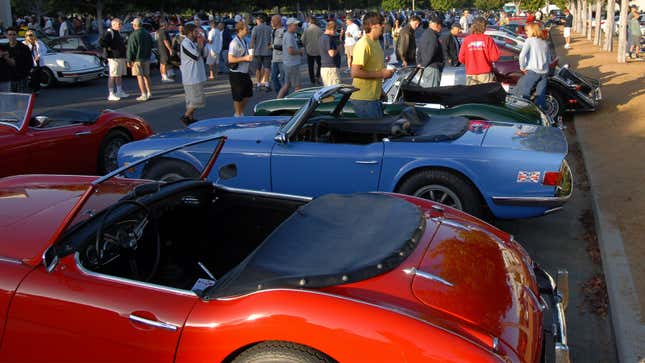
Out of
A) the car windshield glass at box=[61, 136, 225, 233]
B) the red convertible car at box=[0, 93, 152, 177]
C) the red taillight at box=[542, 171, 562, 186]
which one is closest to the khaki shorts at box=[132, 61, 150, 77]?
the red convertible car at box=[0, 93, 152, 177]

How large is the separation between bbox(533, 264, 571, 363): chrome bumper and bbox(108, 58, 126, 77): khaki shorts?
39.7 ft

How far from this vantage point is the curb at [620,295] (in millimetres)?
3688

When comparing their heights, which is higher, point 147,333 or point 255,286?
point 255,286

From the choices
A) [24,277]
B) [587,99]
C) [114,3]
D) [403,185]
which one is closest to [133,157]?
[403,185]

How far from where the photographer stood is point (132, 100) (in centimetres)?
1405

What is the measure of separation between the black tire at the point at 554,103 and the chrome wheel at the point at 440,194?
6747 millimetres

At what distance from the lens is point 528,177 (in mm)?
4953

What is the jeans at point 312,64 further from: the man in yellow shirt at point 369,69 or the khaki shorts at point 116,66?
the man in yellow shirt at point 369,69

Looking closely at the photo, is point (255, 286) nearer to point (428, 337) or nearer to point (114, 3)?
point (428, 337)

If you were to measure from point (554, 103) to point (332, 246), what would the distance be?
9.47 meters

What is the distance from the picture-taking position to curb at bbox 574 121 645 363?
3688 millimetres

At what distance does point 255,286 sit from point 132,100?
1237 cm

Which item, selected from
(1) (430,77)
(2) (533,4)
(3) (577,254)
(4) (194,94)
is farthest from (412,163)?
(2) (533,4)

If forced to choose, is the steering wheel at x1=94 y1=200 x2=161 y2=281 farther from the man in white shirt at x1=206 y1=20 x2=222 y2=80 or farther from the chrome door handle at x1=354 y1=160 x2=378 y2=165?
the man in white shirt at x1=206 y1=20 x2=222 y2=80
